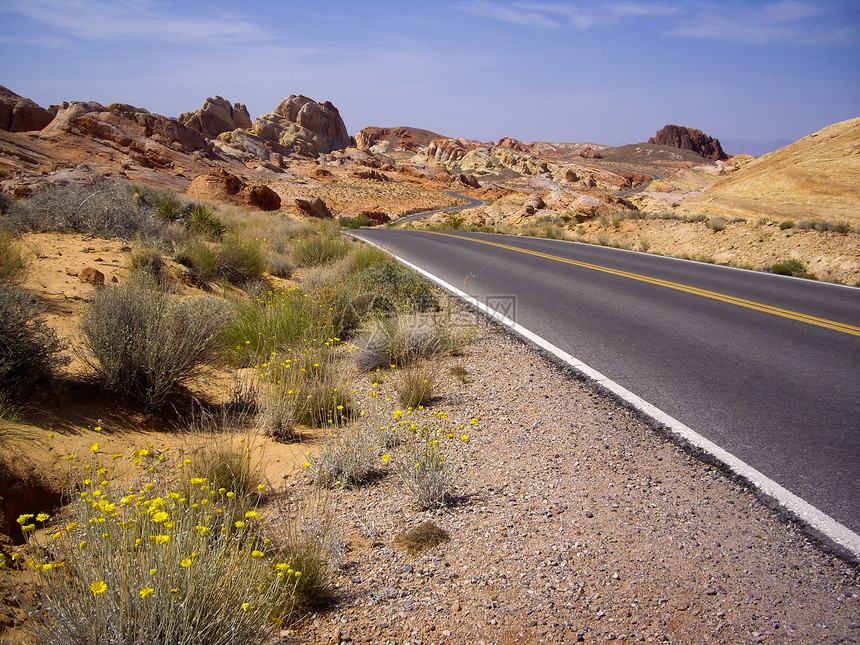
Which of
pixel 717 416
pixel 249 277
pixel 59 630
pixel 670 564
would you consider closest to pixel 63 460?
pixel 59 630

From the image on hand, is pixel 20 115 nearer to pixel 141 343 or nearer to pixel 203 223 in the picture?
pixel 203 223

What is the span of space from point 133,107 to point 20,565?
64098 mm

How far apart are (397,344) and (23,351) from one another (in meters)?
3.25

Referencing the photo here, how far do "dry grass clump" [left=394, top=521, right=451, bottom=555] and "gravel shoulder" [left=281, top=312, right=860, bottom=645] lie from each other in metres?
0.04

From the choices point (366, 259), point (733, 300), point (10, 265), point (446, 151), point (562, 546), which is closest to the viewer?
point (562, 546)

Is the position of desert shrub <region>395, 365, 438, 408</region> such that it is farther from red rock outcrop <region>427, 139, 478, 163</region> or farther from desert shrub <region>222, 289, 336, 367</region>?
red rock outcrop <region>427, 139, 478, 163</region>

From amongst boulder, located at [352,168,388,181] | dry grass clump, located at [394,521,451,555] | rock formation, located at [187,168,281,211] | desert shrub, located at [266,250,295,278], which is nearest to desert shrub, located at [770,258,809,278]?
desert shrub, located at [266,250,295,278]

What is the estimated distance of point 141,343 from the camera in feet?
15.4

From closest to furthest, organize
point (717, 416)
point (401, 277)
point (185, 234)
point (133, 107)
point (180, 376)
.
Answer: point (717, 416) → point (180, 376) → point (401, 277) → point (185, 234) → point (133, 107)

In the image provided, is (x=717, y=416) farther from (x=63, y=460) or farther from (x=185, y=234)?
(x=185, y=234)

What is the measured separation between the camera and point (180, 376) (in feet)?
16.2

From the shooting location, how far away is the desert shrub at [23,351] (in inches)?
159

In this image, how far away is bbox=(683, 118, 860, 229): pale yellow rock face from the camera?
927 inches

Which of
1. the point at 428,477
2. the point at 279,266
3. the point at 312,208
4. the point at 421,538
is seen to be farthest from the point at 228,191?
the point at 421,538
